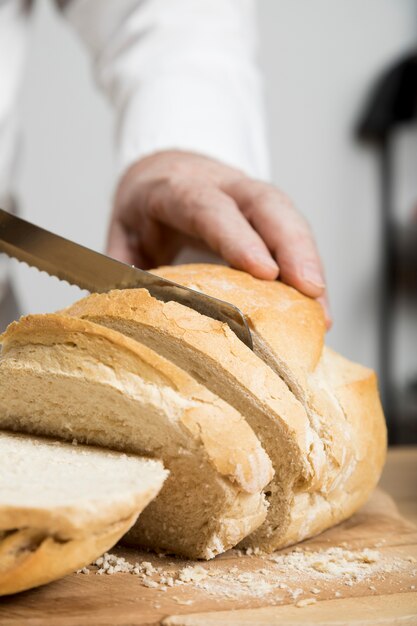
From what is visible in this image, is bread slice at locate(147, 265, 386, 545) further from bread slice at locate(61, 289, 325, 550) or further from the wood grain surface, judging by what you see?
the wood grain surface

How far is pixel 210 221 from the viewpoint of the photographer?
242 cm

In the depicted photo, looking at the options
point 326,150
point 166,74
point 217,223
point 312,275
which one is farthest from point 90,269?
point 326,150

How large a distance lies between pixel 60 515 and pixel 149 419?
37 cm

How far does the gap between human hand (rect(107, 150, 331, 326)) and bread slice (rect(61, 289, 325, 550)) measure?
46cm

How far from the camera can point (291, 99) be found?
19.7 ft

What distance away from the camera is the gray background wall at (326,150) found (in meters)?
5.40

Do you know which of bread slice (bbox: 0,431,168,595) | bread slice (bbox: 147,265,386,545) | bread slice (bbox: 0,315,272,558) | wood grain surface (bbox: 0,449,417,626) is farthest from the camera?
bread slice (bbox: 147,265,386,545)

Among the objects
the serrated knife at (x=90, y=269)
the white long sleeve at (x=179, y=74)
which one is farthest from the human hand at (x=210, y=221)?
the serrated knife at (x=90, y=269)

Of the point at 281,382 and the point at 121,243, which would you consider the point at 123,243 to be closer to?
the point at 121,243

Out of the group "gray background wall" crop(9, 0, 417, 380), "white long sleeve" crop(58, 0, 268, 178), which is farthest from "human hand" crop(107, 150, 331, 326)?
"gray background wall" crop(9, 0, 417, 380)

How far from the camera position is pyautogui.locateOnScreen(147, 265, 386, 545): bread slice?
190 cm

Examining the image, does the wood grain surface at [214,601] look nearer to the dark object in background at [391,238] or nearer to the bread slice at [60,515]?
the bread slice at [60,515]

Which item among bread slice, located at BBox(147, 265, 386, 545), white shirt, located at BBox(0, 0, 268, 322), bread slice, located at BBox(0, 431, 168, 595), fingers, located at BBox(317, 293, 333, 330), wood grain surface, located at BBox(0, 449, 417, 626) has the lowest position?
wood grain surface, located at BBox(0, 449, 417, 626)

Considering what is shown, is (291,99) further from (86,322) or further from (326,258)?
(86,322)
